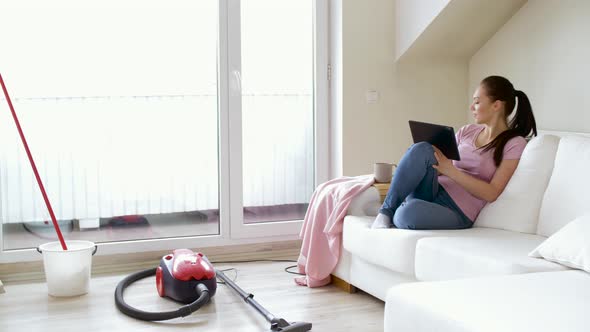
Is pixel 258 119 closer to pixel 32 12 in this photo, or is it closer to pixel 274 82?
pixel 274 82

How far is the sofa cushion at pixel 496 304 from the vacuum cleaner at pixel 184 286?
3.23 feet

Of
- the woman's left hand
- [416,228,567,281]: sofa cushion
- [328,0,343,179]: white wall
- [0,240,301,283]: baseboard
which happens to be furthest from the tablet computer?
[0,240,301,283]: baseboard

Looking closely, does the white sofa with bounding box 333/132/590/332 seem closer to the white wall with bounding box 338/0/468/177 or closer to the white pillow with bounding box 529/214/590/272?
the white pillow with bounding box 529/214/590/272

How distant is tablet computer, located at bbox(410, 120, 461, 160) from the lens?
332cm

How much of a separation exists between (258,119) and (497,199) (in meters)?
1.77

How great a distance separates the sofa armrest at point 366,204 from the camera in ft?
12.3

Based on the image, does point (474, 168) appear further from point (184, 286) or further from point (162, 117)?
point (162, 117)

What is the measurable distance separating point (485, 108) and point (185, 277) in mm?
1632

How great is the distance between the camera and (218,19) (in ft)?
14.6

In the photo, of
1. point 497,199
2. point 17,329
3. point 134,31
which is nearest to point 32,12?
point 134,31

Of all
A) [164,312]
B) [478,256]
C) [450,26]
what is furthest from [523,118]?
[164,312]

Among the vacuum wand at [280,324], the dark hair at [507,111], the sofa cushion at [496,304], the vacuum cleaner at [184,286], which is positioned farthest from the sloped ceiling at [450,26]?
the sofa cushion at [496,304]

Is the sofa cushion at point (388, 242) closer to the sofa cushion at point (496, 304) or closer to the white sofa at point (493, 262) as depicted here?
the white sofa at point (493, 262)

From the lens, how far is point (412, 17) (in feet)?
15.0
